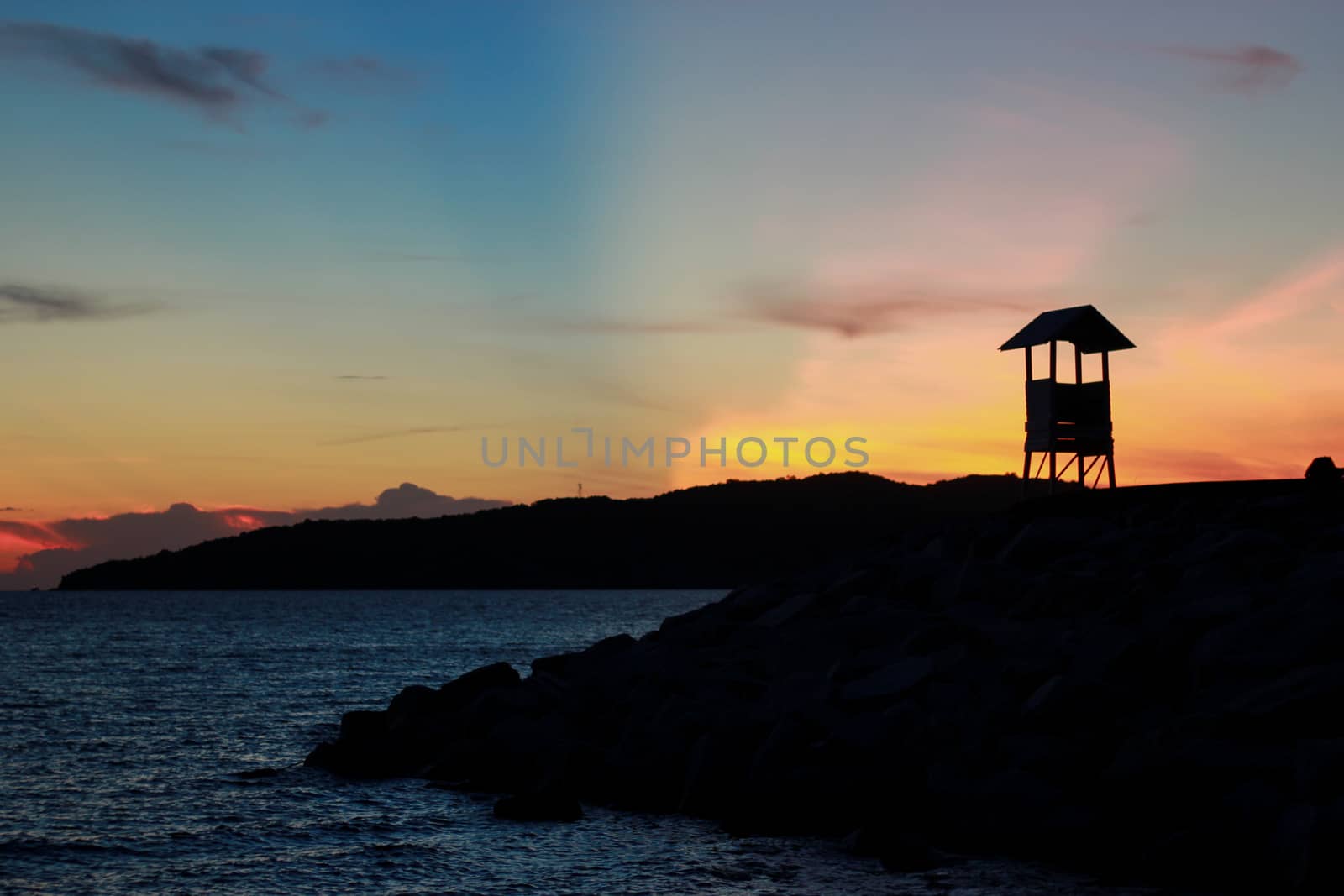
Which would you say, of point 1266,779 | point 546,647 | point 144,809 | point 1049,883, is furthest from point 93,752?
point 546,647

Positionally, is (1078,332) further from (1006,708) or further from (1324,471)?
(1006,708)

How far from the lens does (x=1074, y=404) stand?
25.0 meters

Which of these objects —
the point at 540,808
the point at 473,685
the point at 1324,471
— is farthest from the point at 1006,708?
the point at 473,685

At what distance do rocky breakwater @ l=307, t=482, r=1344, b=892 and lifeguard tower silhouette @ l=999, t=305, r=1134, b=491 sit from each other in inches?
85.5

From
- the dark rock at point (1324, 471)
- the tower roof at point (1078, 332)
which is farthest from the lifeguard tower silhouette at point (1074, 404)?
the dark rock at point (1324, 471)

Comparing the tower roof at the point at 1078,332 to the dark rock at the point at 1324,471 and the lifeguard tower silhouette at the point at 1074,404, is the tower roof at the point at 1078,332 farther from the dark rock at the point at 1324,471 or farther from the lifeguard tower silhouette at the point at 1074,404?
the dark rock at the point at 1324,471

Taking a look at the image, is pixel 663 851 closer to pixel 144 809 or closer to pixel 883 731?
pixel 883 731

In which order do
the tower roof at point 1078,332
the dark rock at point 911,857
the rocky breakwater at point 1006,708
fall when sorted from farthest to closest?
the tower roof at point 1078,332 < the dark rock at point 911,857 < the rocky breakwater at point 1006,708

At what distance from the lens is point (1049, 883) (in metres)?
11.4

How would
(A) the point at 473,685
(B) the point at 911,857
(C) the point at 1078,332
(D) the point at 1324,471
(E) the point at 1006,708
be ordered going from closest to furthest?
(B) the point at 911,857
(E) the point at 1006,708
(D) the point at 1324,471
(A) the point at 473,685
(C) the point at 1078,332

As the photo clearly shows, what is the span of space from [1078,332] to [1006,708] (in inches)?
517

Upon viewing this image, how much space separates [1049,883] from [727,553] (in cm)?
16012

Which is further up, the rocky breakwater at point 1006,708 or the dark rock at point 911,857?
the rocky breakwater at point 1006,708

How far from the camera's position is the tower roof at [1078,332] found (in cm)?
2480
